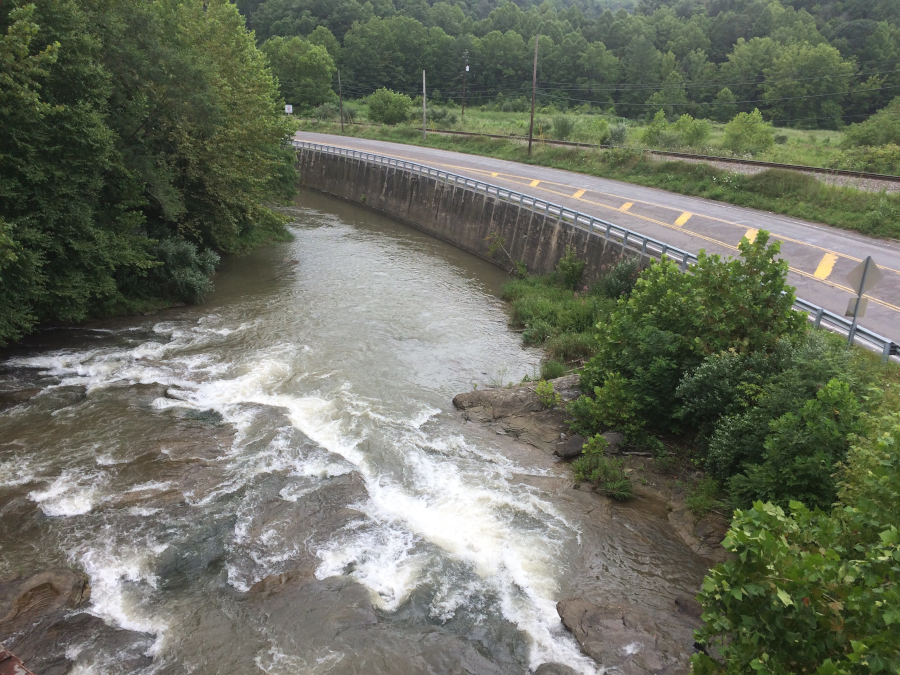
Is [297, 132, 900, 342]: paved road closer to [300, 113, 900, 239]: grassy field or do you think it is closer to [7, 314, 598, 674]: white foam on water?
[300, 113, 900, 239]: grassy field

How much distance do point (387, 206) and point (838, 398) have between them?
1308 inches

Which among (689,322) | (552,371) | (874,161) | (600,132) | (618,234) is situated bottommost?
(552,371)

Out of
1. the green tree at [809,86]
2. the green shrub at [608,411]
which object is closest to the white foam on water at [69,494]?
the green shrub at [608,411]

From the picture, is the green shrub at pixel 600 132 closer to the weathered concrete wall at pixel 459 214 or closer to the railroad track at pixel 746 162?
the railroad track at pixel 746 162

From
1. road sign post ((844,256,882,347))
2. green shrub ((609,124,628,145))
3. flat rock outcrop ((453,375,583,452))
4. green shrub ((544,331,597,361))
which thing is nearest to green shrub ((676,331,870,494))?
road sign post ((844,256,882,347))

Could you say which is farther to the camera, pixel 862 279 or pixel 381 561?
pixel 862 279

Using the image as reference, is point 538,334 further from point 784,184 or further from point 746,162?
point 746,162

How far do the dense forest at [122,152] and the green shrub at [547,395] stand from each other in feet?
39.6

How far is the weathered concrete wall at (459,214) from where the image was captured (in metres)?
24.6

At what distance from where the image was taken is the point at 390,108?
67.3m

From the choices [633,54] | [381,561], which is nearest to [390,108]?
[633,54]

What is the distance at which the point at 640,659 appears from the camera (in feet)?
27.3

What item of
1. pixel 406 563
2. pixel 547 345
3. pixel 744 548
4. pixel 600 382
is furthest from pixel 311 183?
pixel 744 548

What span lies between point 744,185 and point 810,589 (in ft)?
91.0
